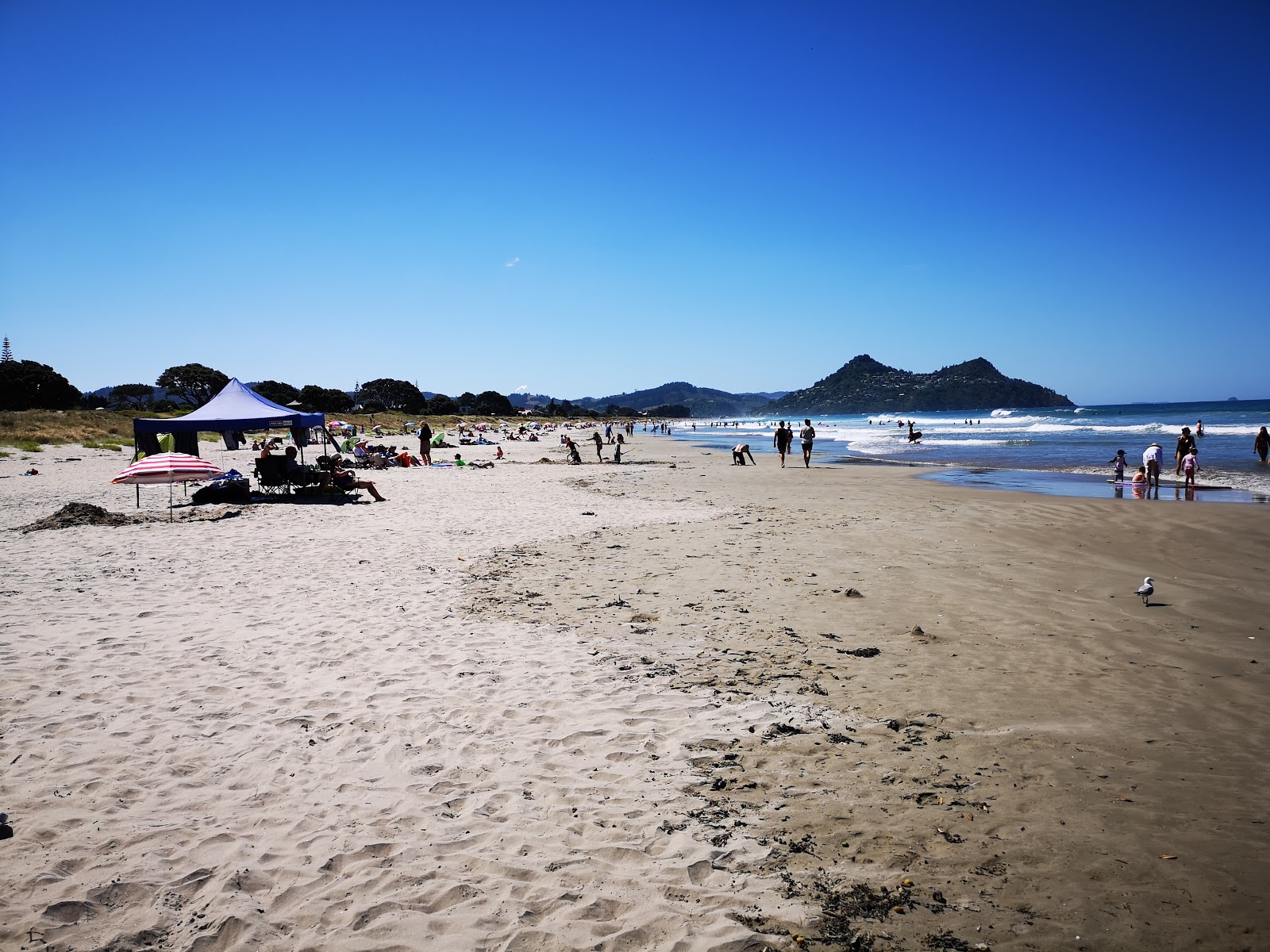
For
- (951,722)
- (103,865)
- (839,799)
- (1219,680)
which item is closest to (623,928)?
(839,799)

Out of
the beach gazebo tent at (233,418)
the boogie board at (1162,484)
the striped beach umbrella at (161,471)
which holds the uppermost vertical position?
the beach gazebo tent at (233,418)

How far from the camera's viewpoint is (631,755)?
429 cm

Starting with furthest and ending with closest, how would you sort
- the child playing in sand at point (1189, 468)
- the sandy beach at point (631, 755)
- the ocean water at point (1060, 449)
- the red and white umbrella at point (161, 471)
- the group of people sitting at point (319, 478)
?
1. the ocean water at point (1060, 449)
2. the child playing in sand at point (1189, 468)
3. the group of people sitting at point (319, 478)
4. the red and white umbrella at point (161, 471)
5. the sandy beach at point (631, 755)

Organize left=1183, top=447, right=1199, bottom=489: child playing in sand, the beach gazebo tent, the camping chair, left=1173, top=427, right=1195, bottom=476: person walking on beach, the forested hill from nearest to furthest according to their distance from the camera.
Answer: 1. the camping chair
2. the beach gazebo tent
3. left=1183, top=447, right=1199, bottom=489: child playing in sand
4. left=1173, top=427, right=1195, bottom=476: person walking on beach
5. the forested hill

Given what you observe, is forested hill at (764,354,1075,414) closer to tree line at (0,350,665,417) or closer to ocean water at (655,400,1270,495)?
tree line at (0,350,665,417)

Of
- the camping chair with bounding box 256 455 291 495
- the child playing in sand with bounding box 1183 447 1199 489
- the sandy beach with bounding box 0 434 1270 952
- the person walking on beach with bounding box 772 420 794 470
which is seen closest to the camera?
the sandy beach with bounding box 0 434 1270 952

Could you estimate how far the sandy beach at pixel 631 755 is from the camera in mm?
2924

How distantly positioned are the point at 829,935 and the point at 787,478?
2057 centimetres

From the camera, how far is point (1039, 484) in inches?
789

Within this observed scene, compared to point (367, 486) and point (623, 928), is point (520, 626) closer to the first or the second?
point (623, 928)

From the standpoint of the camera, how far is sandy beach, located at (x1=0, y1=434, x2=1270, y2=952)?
9.59 feet

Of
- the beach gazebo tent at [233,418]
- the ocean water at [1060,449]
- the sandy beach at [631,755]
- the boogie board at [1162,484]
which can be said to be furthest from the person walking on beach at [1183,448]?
the beach gazebo tent at [233,418]

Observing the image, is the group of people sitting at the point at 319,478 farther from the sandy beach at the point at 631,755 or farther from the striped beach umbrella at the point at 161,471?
the sandy beach at the point at 631,755

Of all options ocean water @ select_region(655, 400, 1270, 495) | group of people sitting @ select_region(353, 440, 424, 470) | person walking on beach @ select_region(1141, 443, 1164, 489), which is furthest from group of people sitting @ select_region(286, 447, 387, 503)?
ocean water @ select_region(655, 400, 1270, 495)
